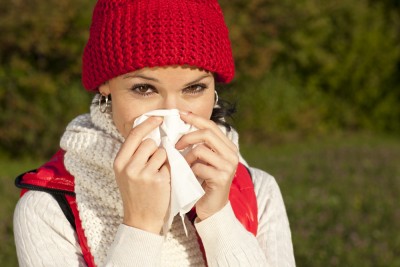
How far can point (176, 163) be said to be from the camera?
229 cm

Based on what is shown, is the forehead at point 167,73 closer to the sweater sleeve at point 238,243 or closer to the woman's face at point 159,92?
the woman's face at point 159,92

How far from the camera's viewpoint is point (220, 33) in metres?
2.59

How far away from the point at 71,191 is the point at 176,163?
1.47 ft

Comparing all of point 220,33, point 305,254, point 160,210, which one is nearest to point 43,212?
point 160,210

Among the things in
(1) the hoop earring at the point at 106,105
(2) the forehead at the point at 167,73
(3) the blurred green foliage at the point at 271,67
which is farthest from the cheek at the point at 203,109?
(3) the blurred green foliage at the point at 271,67

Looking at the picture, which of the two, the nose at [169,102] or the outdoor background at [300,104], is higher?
the nose at [169,102]

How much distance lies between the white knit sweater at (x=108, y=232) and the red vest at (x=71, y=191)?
26 millimetres

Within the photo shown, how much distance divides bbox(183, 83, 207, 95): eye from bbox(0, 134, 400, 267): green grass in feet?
13.5

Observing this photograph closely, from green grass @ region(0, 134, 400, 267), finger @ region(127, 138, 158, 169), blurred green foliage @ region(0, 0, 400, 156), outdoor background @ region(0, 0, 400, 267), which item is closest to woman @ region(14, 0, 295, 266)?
finger @ region(127, 138, 158, 169)

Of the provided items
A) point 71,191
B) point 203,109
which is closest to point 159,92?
point 203,109

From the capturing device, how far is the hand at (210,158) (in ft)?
7.63

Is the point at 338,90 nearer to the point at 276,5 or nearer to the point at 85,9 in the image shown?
the point at 276,5

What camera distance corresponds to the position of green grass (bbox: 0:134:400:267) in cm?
657

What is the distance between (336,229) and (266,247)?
4.70 meters
